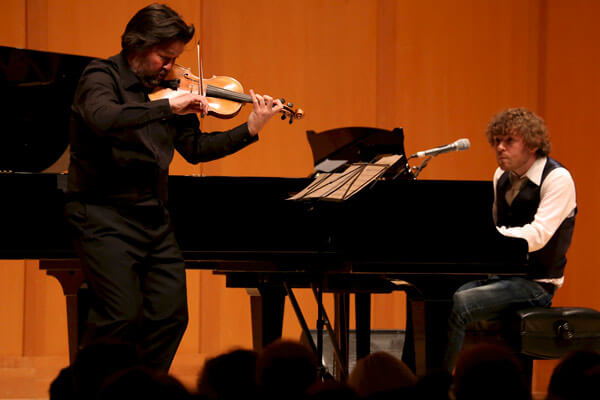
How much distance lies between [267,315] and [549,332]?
122cm

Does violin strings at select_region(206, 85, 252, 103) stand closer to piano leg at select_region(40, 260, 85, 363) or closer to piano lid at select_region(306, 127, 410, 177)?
piano lid at select_region(306, 127, 410, 177)

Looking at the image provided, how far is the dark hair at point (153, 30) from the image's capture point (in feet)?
7.78

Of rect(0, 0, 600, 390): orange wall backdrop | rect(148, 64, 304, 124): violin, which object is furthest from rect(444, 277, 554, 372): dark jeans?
rect(0, 0, 600, 390): orange wall backdrop

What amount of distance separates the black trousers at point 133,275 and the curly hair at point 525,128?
182cm

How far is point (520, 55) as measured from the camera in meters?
5.28

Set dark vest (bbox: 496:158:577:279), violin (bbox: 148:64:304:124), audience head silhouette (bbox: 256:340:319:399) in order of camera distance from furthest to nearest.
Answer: dark vest (bbox: 496:158:577:279) < violin (bbox: 148:64:304:124) < audience head silhouette (bbox: 256:340:319:399)

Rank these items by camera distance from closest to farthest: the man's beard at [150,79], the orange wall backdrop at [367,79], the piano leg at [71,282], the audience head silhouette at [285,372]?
the audience head silhouette at [285,372]
the man's beard at [150,79]
the piano leg at [71,282]
the orange wall backdrop at [367,79]

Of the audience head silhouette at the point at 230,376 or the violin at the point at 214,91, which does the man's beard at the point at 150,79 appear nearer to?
the violin at the point at 214,91

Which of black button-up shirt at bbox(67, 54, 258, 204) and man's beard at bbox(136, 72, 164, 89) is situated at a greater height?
man's beard at bbox(136, 72, 164, 89)

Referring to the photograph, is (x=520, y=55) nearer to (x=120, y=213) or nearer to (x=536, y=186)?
(x=536, y=186)

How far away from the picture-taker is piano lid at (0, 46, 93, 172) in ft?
10.6

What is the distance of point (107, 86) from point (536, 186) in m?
2.10

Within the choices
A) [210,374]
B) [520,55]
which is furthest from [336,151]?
[520,55]

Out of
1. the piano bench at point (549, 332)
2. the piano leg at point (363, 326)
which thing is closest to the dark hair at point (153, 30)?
the piano leg at point (363, 326)
